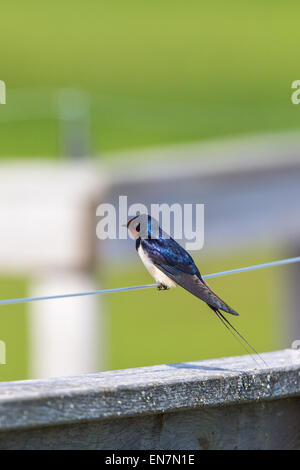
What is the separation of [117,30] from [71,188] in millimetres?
17905

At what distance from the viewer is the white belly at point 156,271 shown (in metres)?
1.75

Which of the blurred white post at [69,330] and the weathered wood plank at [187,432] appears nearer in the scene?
the weathered wood plank at [187,432]

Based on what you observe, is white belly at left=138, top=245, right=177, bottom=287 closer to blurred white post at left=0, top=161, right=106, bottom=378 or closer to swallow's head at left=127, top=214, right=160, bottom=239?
swallow's head at left=127, top=214, right=160, bottom=239

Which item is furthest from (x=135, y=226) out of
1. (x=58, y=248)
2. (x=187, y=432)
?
(x=58, y=248)

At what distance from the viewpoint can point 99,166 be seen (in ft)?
11.8

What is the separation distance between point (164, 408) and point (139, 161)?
277 centimetres

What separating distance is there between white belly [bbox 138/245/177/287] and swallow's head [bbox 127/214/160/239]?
37mm

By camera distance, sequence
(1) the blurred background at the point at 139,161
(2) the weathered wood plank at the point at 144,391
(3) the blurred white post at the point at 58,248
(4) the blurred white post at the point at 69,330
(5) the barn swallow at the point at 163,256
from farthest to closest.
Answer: (4) the blurred white post at the point at 69,330 < (1) the blurred background at the point at 139,161 < (3) the blurred white post at the point at 58,248 < (5) the barn swallow at the point at 163,256 < (2) the weathered wood plank at the point at 144,391

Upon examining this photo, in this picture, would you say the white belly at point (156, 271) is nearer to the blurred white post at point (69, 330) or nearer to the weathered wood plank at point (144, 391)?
the weathered wood plank at point (144, 391)

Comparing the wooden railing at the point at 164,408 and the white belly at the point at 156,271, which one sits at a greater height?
the white belly at the point at 156,271

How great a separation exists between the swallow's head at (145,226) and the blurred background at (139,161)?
1432mm

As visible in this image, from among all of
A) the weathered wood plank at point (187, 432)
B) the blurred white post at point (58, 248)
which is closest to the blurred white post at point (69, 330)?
the blurred white post at point (58, 248)

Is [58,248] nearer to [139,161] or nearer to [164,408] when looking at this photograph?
[139,161]

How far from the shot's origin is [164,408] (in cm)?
139
